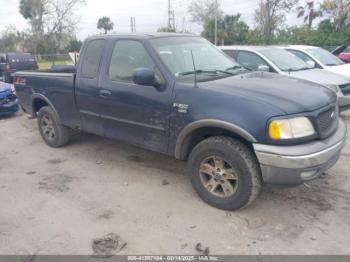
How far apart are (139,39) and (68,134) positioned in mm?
2457

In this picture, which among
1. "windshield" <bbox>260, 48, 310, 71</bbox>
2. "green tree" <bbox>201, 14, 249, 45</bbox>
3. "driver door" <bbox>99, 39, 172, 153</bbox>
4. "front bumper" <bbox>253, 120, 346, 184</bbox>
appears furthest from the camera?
"green tree" <bbox>201, 14, 249, 45</bbox>

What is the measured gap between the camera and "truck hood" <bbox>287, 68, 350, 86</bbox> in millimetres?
7395

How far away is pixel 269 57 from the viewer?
8031 millimetres

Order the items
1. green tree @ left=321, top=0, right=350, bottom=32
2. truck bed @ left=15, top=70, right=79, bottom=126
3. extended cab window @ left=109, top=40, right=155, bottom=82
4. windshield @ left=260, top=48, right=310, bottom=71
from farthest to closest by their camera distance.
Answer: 1. green tree @ left=321, top=0, right=350, bottom=32
2. windshield @ left=260, top=48, right=310, bottom=71
3. truck bed @ left=15, top=70, right=79, bottom=126
4. extended cab window @ left=109, top=40, right=155, bottom=82

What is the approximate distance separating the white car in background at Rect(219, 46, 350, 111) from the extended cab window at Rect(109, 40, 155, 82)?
12.0 feet

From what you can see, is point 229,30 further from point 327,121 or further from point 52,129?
point 327,121

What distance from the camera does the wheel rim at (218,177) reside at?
12.3 ft

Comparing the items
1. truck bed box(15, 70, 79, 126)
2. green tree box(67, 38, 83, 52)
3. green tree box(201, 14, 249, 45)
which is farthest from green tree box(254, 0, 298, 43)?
truck bed box(15, 70, 79, 126)

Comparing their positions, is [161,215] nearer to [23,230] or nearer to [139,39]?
[23,230]

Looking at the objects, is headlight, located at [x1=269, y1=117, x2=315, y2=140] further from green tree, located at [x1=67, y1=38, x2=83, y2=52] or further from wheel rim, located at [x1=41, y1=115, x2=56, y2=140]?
green tree, located at [x1=67, y1=38, x2=83, y2=52]

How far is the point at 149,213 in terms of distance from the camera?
388 centimetres

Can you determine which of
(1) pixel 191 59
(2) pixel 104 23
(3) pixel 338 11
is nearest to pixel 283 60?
(1) pixel 191 59

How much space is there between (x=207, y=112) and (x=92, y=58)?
2177mm

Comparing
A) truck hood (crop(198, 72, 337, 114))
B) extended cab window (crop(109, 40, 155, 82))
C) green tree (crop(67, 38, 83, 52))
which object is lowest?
truck hood (crop(198, 72, 337, 114))
